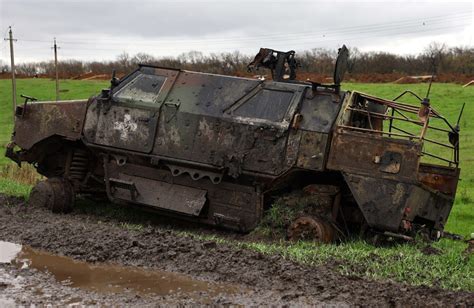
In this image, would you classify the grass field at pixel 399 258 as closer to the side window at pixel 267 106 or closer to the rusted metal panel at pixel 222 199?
the rusted metal panel at pixel 222 199

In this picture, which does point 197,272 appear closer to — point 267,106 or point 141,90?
point 267,106

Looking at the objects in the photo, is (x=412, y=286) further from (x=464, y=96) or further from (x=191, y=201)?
(x=464, y=96)

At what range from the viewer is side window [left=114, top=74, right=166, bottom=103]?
36.2ft

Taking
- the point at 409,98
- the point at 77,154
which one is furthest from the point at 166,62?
the point at 77,154

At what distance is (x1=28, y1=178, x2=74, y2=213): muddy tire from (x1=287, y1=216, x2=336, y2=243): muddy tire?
12.7 ft

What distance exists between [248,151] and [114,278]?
3.39 metres

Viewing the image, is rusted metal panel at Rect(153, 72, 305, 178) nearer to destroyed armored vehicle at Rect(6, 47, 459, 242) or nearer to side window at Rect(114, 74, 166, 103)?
destroyed armored vehicle at Rect(6, 47, 459, 242)

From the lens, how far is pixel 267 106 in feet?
33.6

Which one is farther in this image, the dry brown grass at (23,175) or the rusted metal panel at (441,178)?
the dry brown grass at (23,175)

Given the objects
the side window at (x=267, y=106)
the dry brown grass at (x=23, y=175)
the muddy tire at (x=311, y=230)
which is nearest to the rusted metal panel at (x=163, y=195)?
the side window at (x=267, y=106)

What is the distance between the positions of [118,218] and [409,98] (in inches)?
1089

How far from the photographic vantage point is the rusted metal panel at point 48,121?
1133 centimetres

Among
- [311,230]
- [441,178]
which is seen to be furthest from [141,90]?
[441,178]

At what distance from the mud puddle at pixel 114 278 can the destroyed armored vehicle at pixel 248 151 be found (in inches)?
108
